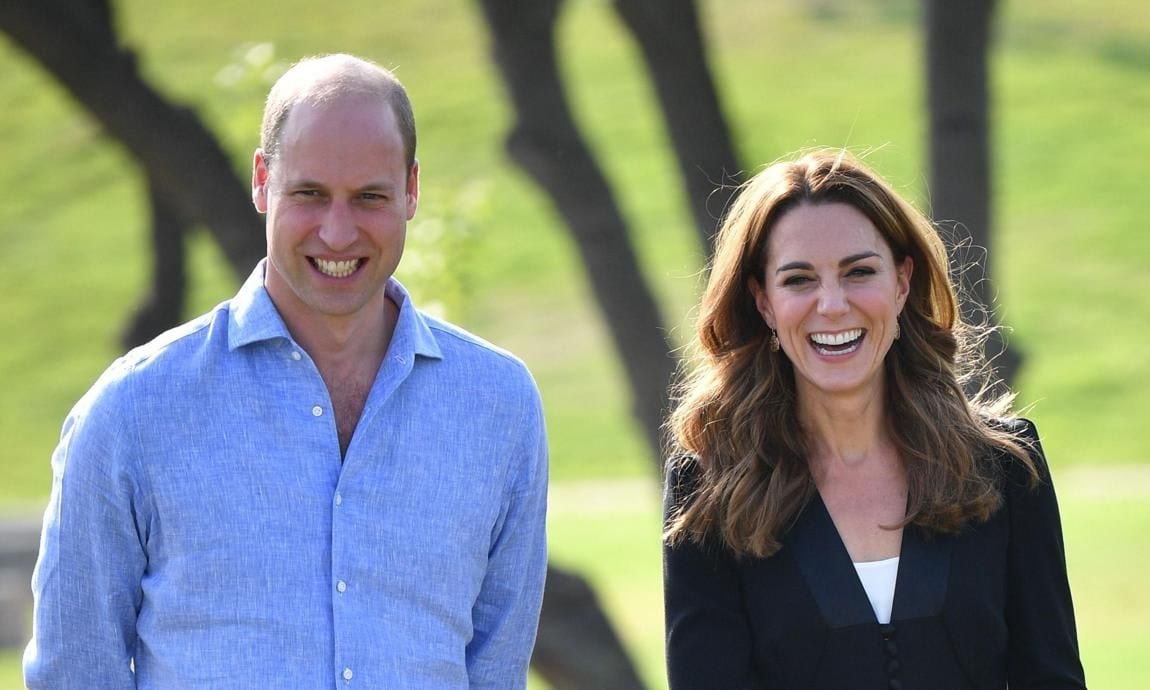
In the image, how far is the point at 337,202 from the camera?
2.86 metres

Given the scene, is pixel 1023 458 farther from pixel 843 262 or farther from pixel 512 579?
pixel 512 579

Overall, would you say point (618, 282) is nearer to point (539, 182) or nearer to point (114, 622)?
point (539, 182)

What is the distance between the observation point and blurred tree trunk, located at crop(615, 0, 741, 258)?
5.68m

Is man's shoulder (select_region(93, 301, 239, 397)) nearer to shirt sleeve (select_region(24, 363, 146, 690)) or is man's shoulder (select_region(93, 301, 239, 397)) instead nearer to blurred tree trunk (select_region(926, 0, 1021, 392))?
shirt sleeve (select_region(24, 363, 146, 690))

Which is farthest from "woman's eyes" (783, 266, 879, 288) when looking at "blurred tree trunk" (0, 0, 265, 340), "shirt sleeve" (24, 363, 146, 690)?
"blurred tree trunk" (0, 0, 265, 340)

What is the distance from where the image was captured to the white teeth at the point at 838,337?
3.22 m

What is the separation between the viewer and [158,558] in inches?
113

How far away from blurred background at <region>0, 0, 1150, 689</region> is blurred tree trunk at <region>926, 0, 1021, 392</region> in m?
0.01

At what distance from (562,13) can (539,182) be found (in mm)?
654

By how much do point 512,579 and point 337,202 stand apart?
31.2 inches

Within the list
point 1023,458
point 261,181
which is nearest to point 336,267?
point 261,181

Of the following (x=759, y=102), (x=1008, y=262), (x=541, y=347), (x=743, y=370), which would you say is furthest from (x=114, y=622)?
(x=759, y=102)

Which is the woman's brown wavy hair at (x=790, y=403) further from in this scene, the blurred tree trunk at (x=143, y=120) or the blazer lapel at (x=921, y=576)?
the blurred tree trunk at (x=143, y=120)

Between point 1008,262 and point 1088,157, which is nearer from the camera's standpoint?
point 1008,262
